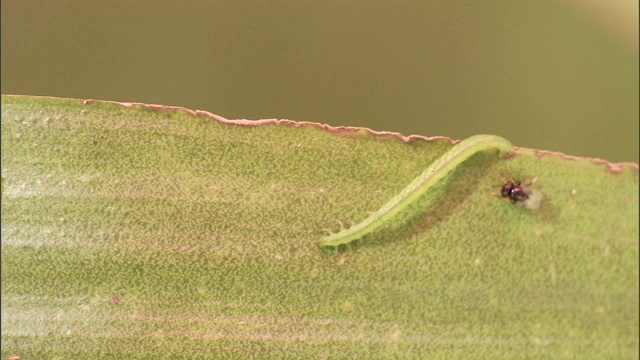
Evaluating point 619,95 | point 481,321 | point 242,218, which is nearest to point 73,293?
point 242,218

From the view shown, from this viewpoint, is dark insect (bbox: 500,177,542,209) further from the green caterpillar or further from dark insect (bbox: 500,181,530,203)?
the green caterpillar

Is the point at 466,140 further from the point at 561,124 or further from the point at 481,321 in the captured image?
the point at 481,321

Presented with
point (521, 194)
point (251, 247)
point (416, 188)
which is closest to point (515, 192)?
point (521, 194)

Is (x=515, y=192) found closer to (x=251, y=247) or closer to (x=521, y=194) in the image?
(x=521, y=194)

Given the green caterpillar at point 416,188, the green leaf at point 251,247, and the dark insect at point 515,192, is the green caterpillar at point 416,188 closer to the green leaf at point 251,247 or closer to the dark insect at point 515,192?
the green leaf at point 251,247

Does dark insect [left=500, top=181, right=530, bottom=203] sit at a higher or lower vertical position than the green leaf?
higher

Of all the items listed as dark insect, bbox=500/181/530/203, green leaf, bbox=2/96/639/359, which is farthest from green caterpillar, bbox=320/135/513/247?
dark insect, bbox=500/181/530/203

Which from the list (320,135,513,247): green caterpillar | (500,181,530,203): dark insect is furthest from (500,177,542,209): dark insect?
(320,135,513,247): green caterpillar
